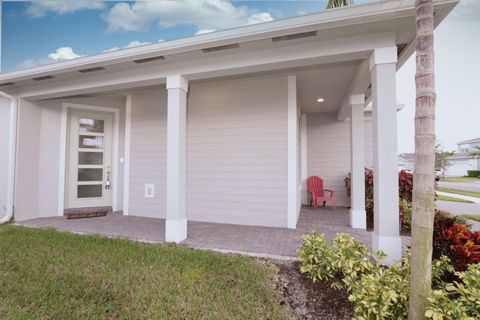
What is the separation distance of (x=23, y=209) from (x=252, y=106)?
5.63m

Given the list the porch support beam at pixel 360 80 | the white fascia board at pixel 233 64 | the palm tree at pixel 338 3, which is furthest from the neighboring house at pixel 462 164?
the white fascia board at pixel 233 64

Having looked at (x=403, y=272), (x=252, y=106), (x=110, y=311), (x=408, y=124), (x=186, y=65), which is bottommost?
(x=110, y=311)

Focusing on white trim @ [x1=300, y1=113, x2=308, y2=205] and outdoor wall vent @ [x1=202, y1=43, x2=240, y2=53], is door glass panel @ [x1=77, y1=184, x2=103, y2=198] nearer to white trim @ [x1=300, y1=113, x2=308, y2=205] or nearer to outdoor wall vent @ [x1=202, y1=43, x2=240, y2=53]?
outdoor wall vent @ [x1=202, y1=43, x2=240, y2=53]

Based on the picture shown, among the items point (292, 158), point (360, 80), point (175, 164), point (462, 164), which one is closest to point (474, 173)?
point (462, 164)

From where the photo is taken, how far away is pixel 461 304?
1.37 metres

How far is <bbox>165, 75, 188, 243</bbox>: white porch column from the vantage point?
134 inches

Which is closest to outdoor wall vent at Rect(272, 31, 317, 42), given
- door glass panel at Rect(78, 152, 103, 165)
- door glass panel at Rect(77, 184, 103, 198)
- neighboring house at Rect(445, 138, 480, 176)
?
door glass panel at Rect(78, 152, 103, 165)

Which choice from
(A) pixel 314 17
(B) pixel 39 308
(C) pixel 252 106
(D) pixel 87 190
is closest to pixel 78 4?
(D) pixel 87 190

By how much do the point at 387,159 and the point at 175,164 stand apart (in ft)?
9.83

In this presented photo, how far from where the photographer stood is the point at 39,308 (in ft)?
6.16

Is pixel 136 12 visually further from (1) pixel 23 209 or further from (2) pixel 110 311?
(2) pixel 110 311

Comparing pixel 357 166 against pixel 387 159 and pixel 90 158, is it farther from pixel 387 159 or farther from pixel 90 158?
pixel 90 158

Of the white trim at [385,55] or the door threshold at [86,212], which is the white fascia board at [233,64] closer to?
the white trim at [385,55]

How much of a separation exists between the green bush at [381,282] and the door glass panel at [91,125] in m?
5.92
